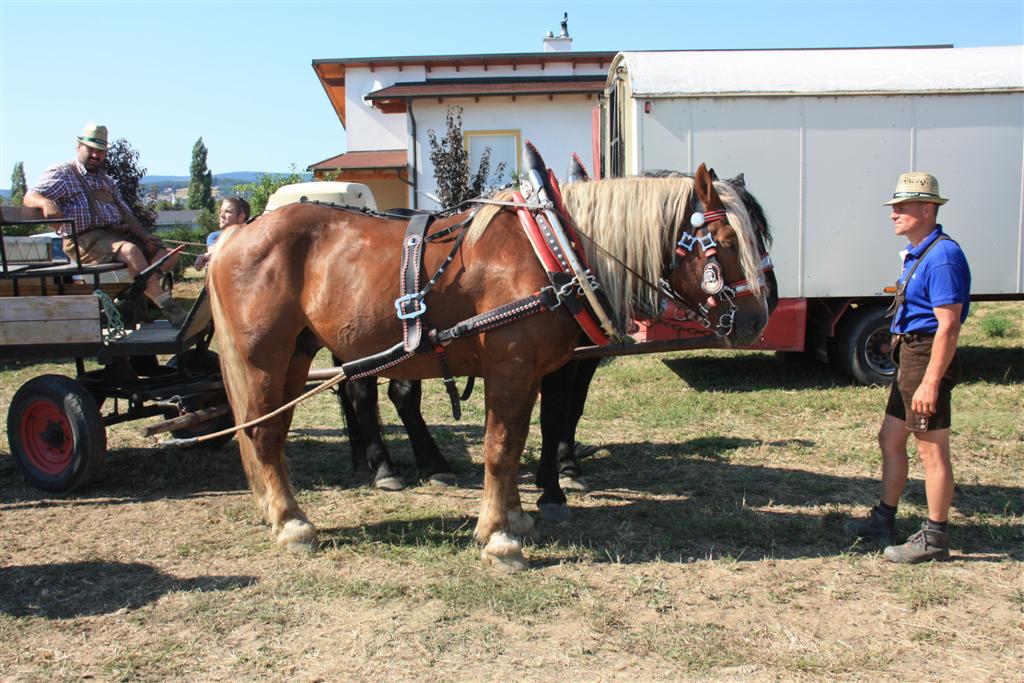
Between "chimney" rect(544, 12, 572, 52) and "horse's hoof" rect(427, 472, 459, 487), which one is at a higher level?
"chimney" rect(544, 12, 572, 52)

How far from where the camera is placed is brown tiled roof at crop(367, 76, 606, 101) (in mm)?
16375

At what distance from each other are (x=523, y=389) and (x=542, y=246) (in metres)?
0.66

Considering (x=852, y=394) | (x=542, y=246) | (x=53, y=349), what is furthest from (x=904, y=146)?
(x=53, y=349)

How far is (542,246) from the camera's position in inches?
148

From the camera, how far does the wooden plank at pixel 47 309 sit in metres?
4.91

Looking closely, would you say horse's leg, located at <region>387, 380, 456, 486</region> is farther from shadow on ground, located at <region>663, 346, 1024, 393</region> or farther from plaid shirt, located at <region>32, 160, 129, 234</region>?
shadow on ground, located at <region>663, 346, 1024, 393</region>

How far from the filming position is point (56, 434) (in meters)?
5.10

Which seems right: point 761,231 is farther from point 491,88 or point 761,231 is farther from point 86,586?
point 491,88

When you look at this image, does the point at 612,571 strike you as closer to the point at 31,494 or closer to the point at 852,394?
the point at 31,494

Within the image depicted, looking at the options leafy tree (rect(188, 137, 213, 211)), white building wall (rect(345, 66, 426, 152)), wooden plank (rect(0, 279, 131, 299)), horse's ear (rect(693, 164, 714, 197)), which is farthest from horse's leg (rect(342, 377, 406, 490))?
leafy tree (rect(188, 137, 213, 211))

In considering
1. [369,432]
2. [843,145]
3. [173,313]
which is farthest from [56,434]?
[843,145]

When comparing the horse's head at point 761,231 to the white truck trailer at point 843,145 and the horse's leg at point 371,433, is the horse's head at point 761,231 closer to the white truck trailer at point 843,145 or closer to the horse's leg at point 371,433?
the horse's leg at point 371,433

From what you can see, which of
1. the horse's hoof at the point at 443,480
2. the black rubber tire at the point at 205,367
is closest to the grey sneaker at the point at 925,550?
the horse's hoof at the point at 443,480

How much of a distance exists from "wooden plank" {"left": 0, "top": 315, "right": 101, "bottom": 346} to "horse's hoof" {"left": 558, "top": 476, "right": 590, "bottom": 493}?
298 cm
